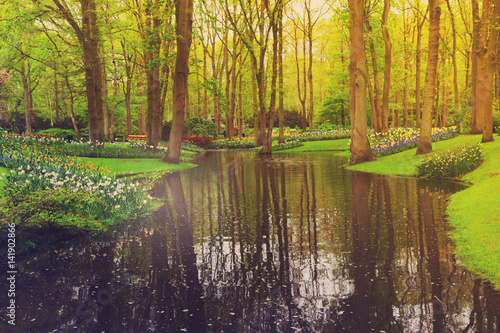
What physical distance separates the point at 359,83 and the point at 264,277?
48.3ft

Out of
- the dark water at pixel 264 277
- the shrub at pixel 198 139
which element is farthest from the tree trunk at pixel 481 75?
the shrub at pixel 198 139

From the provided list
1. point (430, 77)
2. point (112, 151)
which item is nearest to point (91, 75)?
point (112, 151)

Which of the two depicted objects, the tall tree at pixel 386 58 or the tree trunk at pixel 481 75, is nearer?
the tree trunk at pixel 481 75

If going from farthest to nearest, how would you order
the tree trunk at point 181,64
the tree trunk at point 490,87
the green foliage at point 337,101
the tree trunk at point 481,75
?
the green foliage at point 337,101 < the tree trunk at point 481,75 < the tree trunk at point 181,64 < the tree trunk at point 490,87

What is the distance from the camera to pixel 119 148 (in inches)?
855

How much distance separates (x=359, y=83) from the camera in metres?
18.0

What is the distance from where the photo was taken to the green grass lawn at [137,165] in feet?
57.8

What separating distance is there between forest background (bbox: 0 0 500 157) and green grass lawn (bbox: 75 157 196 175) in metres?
3.06

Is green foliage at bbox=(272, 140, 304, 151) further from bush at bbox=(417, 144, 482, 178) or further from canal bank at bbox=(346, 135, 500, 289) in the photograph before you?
bush at bbox=(417, 144, 482, 178)

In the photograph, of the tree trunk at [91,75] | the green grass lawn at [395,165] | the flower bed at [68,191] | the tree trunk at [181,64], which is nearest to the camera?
the flower bed at [68,191]

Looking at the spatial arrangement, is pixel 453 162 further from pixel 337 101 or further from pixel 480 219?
pixel 337 101

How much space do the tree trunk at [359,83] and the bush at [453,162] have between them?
4.51 m

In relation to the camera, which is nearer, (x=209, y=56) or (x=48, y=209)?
(x=48, y=209)

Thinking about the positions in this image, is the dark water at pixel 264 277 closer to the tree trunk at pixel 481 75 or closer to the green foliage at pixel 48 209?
the green foliage at pixel 48 209
